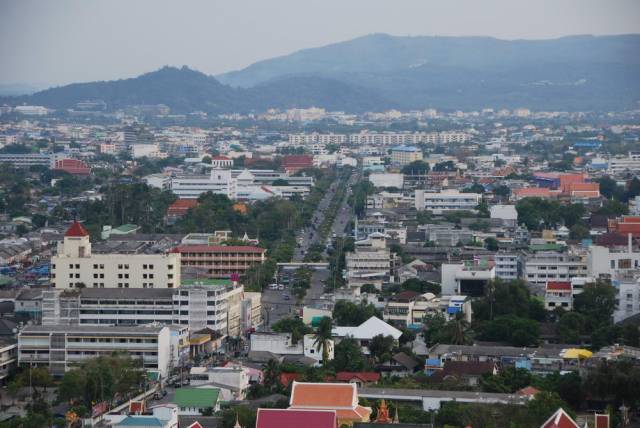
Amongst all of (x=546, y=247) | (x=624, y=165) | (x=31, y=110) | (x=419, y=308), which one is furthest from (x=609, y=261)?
(x=31, y=110)

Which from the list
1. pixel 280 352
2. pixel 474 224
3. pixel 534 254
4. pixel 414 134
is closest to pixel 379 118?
pixel 414 134

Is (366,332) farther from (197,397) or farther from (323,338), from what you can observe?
(197,397)

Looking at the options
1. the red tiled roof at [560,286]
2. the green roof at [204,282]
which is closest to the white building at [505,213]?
the red tiled roof at [560,286]

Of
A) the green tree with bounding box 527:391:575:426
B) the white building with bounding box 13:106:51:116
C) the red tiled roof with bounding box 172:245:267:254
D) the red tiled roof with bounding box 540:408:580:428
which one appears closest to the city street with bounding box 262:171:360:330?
the red tiled roof with bounding box 172:245:267:254

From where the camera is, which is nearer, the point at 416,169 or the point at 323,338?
the point at 323,338

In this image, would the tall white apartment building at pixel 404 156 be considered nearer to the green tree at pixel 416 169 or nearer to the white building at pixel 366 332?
the green tree at pixel 416 169

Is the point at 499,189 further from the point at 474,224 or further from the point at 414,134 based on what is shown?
the point at 414,134

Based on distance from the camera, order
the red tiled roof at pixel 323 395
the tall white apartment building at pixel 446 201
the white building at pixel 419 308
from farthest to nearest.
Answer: the tall white apartment building at pixel 446 201, the white building at pixel 419 308, the red tiled roof at pixel 323 395
